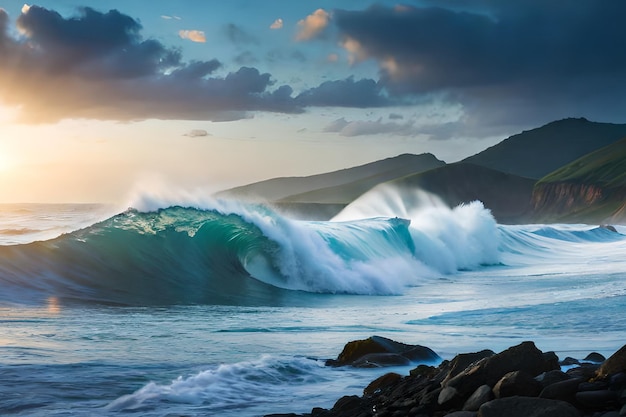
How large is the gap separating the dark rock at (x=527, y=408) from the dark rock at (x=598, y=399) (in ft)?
1.24

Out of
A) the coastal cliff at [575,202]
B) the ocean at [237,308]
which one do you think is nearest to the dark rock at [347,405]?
the ocean at [237,308]

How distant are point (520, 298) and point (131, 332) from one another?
32.1ft

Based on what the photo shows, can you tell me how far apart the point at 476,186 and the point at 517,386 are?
6794 inches

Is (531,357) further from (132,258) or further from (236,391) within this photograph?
(132,258)

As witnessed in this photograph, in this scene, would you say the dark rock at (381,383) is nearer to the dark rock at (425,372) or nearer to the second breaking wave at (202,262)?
the dark rock at (425,372)

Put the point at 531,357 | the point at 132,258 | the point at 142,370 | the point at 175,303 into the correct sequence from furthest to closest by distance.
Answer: the point at 132,258 → the point at 175,303 → the point at 142,370 → the point at 531,357

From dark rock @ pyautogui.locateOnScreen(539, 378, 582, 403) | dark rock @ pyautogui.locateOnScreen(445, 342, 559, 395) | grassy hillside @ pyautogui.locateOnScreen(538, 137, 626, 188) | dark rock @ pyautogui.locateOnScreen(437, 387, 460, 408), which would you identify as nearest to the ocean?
dark rock @ pyautogui.locateOnScreen(437, 387, 460, 408)

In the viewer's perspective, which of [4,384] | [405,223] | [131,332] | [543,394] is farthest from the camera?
[405,223]

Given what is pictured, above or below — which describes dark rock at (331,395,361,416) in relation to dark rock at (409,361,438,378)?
below

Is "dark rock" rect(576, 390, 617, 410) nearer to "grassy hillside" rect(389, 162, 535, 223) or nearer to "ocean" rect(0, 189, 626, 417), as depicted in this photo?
"ocean" rect(0, 189, 626, 417)

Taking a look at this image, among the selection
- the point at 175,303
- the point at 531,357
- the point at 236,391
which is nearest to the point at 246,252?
the point at 175,303

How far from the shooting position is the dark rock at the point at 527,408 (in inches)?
223

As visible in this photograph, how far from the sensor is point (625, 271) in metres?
24.2

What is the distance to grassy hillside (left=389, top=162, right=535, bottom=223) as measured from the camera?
559ft
